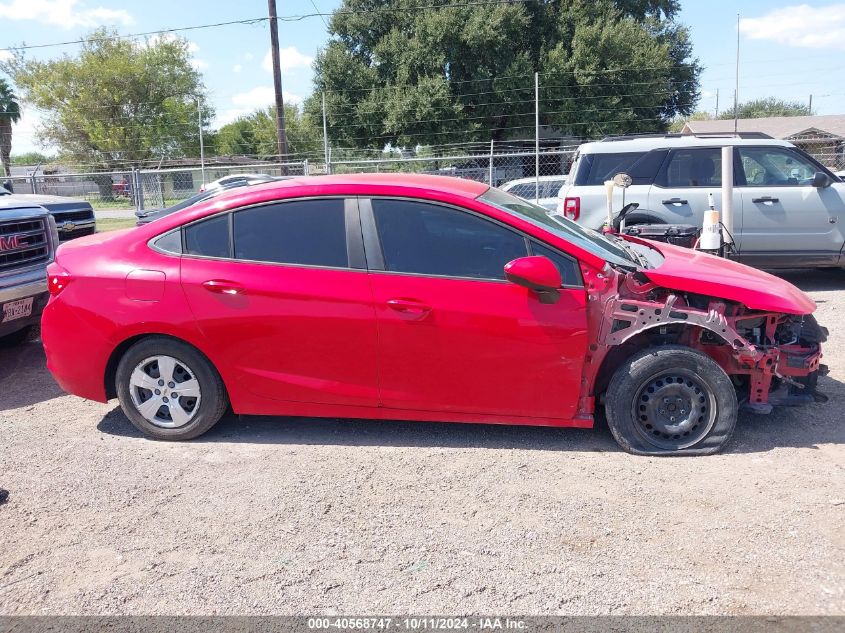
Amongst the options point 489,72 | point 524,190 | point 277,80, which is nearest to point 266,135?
point 489,72

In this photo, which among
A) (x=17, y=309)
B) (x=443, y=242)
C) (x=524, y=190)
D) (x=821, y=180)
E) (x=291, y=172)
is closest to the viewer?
(x=443, y=242)

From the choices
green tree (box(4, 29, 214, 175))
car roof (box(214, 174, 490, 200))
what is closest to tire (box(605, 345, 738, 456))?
car roof (box(214, 174, 490, 200))

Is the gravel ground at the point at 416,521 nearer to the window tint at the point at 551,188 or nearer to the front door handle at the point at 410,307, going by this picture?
the front door handle at the point at 410,307

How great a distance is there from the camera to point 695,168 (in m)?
8.64

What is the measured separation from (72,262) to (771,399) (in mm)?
4545

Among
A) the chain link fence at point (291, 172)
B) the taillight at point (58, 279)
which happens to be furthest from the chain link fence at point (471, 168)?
the taillight at point (58, 279)

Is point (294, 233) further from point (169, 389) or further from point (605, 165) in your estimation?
point (605, 165)

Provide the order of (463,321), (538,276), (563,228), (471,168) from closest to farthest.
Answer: (538,276)
(463,321)
(563,228)
(471,168)

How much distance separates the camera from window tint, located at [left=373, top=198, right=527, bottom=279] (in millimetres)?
4016

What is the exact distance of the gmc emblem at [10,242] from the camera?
601 centimetres

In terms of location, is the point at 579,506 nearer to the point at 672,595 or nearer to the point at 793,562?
the point at 672,595

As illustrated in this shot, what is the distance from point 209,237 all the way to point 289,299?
0.71m

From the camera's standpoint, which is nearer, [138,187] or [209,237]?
[209,237]

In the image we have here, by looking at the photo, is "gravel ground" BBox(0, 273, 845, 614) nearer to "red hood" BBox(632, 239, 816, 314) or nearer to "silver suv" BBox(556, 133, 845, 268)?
"red hood" BBox(632, 239, 816, 314)
